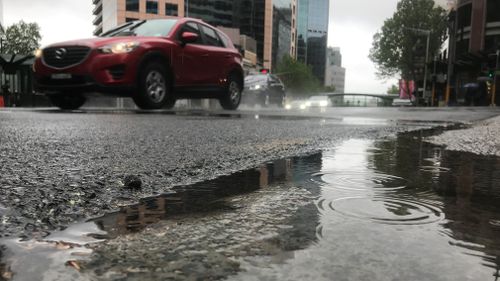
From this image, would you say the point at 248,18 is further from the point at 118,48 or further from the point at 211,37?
the point at 118,48

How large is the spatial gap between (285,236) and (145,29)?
25.1 feet

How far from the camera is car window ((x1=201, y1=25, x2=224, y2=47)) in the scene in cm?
898

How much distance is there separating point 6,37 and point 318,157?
7482 centimetres

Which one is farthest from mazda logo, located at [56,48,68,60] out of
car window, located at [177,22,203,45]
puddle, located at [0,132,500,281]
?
puddle, located at [0,132,500,281]

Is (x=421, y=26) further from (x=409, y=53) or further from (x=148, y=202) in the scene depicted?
(x=148, y=202)

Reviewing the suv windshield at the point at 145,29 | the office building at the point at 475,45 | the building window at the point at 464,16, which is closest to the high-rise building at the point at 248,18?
the building window at the point at 464,16

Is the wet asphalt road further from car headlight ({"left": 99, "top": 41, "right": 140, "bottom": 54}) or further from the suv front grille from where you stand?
the suv front grille

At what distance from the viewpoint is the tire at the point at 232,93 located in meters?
9.62

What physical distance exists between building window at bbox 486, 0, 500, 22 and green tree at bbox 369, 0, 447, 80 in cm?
1304

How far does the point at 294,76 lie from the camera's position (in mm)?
85750

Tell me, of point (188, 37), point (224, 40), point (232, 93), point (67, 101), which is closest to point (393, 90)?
point (232, 93)

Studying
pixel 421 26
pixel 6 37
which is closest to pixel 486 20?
pixel 421 26

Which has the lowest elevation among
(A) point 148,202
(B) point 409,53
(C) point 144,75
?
(A) point 148,202

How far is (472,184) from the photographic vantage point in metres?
1.92
